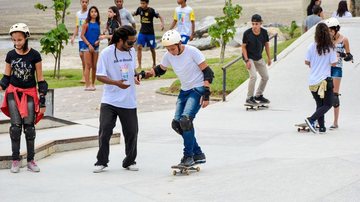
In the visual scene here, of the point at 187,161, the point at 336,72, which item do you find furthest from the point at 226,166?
the point at 336,72

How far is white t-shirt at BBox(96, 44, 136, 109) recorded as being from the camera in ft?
34.4

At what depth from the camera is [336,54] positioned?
43.7 feet

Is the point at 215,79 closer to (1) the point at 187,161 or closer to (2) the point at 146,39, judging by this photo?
(2) the point at 146,39

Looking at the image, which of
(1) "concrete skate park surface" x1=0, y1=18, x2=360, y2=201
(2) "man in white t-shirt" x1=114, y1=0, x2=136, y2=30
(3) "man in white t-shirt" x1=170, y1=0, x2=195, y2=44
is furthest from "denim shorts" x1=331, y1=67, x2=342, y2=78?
(2) "man in white t-shirt" x1=114, y1=0, x2=136, y2=30

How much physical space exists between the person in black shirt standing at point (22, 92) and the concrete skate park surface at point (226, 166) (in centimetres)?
34

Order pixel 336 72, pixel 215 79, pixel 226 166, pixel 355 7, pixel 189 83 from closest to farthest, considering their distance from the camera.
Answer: pixel 189 83, pixel 226 166, pixel 336 72, pixel 215 79, pixel 355 7

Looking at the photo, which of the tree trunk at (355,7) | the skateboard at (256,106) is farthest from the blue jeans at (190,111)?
the tree trunk at (355,7)

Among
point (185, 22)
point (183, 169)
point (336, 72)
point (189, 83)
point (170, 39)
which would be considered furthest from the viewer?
point (185, 22)

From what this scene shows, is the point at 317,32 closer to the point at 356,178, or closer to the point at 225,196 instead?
the point at 356,178

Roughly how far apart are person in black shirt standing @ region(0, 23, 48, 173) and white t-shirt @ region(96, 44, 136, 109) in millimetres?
713

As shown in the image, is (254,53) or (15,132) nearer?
(15,132)

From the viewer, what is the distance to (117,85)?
34.1 feet

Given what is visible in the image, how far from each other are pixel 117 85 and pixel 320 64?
12.5 feet

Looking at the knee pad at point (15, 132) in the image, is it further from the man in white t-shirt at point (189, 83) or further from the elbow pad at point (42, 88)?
the man in white t-shirt at point (189, 83)
